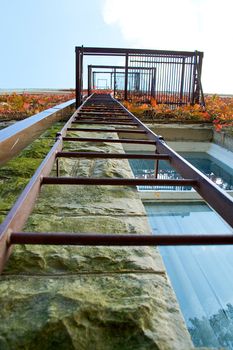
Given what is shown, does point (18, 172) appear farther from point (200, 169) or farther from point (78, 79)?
point (78, 79)

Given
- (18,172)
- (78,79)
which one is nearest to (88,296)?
(18,172)

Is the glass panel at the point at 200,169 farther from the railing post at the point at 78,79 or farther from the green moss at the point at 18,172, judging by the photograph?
the green moss at the point at 18,172

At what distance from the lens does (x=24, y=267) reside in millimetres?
1243

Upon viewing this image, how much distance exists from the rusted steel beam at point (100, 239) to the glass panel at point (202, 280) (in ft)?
2.34

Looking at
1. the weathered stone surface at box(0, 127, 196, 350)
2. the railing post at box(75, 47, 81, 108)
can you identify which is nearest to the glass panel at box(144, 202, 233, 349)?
the weathered stone surface at box(0, 127, 196, 350)

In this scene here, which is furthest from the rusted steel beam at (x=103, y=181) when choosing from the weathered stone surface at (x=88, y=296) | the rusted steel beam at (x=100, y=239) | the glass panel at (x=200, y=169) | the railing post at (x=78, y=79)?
the railing post at (x=78, y=79)

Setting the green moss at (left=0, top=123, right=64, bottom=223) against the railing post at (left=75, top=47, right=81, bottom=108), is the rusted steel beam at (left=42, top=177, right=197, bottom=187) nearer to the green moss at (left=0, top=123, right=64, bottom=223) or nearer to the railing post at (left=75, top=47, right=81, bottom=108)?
the green moss at (left=0, top=123, right=64, bottom=223)

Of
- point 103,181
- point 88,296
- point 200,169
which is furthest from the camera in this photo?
point 200,169

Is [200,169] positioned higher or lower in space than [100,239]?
lower

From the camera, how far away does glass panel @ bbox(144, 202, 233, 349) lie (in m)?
1.96

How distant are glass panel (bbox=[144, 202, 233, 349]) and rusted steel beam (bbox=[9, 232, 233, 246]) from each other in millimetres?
715

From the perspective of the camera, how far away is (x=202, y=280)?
8.62ft

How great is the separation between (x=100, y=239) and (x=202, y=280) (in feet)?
5.78

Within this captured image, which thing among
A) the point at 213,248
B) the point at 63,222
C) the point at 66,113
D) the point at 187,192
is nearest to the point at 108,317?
the point at 63,222
